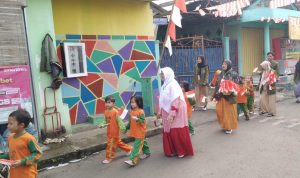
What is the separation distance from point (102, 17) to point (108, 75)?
148 centimetres

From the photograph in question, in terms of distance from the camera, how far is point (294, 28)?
604 inches

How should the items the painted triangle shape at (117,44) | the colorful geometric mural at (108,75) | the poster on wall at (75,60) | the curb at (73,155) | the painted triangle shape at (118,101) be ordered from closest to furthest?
the curb at (73,155)
the poster on wall at (75,60)
the colorful geometric mural at (108,75)
the painted triangle shape at (117,44)
the painted triangle shape at (118,101)

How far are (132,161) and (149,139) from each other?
192 cm

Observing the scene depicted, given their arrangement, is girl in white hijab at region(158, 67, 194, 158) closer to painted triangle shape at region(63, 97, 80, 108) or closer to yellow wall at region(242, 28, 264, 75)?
painted triangle shape at region(63, 97, 80, 108)

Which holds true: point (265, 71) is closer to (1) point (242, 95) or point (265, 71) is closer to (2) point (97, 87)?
(1) point (242, 95)

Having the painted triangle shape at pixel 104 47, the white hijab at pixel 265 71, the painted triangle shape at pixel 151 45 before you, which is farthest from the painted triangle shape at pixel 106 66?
the white hijab at pixel 265 71

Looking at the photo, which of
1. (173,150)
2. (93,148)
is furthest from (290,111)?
(93,148)

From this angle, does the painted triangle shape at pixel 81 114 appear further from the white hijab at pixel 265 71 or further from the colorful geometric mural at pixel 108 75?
the white hijab at pixel 265 71

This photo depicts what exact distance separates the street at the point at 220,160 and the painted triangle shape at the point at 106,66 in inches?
91.3

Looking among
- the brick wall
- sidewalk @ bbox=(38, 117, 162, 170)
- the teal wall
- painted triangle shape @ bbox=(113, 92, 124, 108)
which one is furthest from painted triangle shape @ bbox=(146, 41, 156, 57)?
the brick wall

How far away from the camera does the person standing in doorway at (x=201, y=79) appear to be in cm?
1024

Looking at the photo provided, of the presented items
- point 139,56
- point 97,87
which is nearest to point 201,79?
point 139,56

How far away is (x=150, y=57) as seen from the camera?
9.73m

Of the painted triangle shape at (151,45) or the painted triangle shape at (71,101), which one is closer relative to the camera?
the painted triangle shape at (71,101)
